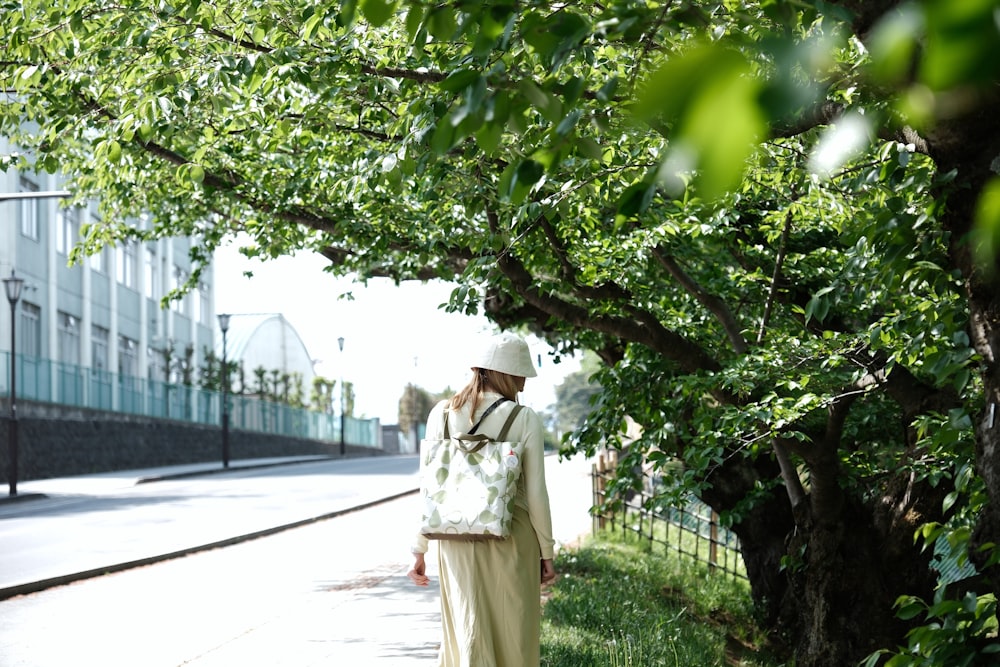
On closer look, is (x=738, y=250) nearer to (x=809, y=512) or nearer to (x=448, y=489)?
(x=809, y=512)

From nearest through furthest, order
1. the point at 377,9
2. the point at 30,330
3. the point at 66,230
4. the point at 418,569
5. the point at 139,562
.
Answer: the point at 377,9, the point at 418,569, the point at 139,562, the point at 30,330, the point at 66,230

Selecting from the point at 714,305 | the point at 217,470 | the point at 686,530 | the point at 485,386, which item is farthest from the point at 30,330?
the point at 485,386

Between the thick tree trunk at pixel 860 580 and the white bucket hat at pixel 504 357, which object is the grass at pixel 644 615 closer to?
the thick tree trunk at pixel 860 580

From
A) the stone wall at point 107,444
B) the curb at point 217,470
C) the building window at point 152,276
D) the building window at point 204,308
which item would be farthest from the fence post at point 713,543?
the building window at point 204,308

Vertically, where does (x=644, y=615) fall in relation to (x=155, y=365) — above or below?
below

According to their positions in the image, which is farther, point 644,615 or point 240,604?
point 240,604

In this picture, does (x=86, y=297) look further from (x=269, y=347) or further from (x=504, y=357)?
(x=504, y=357)

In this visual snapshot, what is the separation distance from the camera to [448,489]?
5203mm

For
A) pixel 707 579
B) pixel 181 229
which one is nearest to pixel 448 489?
pixel 181 229

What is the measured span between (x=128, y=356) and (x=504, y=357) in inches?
1898

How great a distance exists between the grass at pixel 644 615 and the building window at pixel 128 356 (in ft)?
125

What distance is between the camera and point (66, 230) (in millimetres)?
42062

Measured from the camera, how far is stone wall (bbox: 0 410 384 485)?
32.6 metres

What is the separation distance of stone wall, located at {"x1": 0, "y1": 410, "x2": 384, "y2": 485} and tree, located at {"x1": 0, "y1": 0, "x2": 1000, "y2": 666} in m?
23.0
